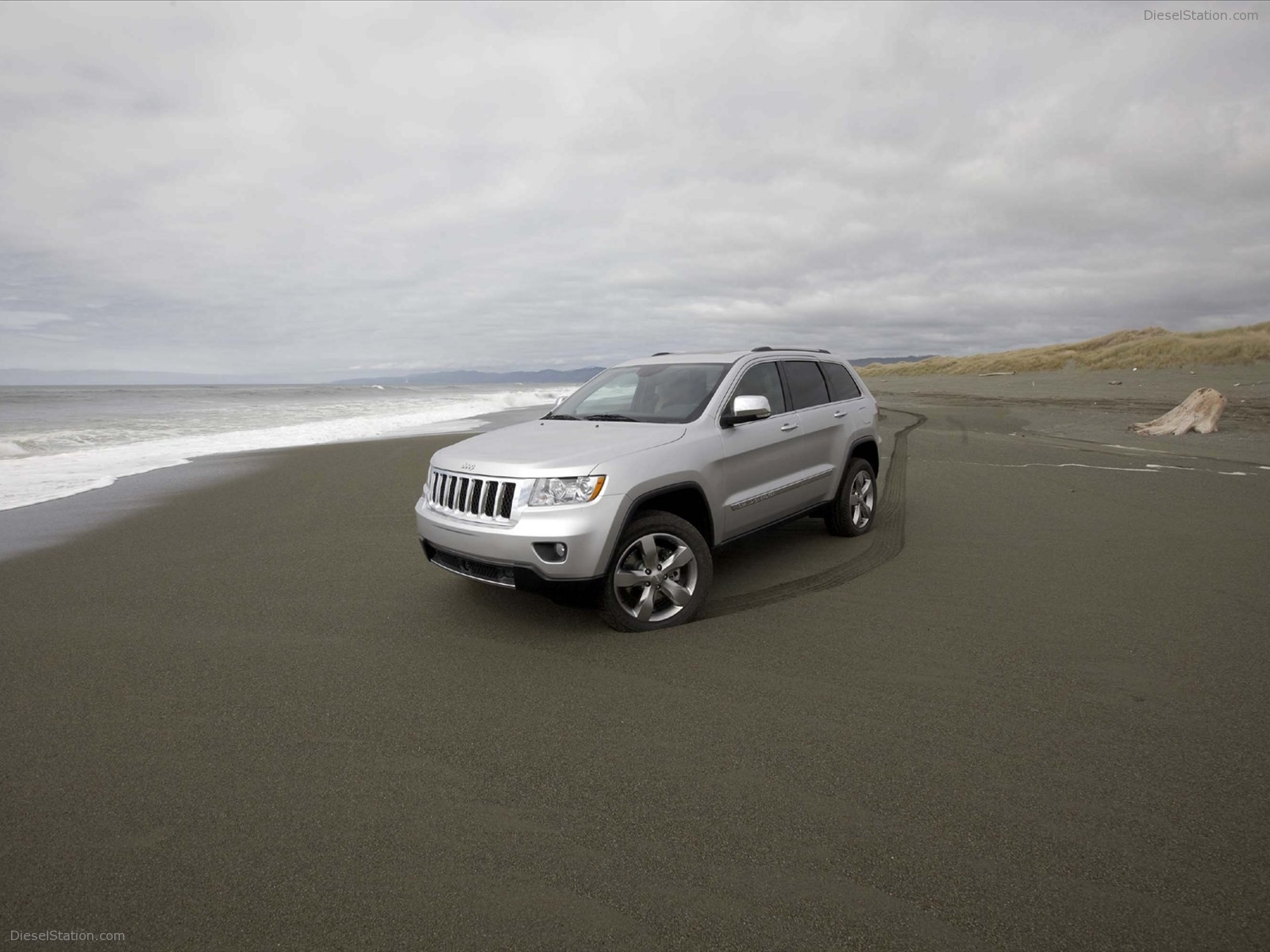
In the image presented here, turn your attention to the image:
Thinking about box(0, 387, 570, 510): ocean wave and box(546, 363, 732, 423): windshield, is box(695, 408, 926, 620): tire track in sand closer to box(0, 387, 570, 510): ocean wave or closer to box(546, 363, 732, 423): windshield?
box(546, 363, 732, 423): windshield

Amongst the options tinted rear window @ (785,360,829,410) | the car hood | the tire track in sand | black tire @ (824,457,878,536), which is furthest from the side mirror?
black tire @ (824,457,878,536)

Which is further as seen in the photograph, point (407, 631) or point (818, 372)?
point (818, 372)

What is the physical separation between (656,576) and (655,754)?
139cm

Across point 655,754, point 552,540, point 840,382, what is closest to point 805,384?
point 840,382

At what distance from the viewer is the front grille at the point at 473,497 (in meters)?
4.16

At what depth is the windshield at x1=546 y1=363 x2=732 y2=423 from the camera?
5.11 metres

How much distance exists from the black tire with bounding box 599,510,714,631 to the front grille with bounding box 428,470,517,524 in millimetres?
696

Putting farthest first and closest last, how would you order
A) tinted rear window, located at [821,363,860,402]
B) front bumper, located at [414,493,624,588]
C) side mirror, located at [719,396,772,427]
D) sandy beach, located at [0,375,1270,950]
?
tinted rear window, located at [821,363,860,402]
side mirror, located at [719,396,772,427]
front bumper, located at [414,493,624,588]
sandy beach, located at [0,375,1270,950]

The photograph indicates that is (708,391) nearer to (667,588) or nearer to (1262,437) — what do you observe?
(667,588)

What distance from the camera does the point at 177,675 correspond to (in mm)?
3898

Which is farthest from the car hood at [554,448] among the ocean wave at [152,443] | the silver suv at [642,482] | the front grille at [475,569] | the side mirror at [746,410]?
the ocean wave at [152,443]

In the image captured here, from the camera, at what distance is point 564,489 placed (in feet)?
13.4

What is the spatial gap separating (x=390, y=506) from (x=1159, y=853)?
749 centimetres

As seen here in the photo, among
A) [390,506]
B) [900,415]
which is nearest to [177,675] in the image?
[390,506]
